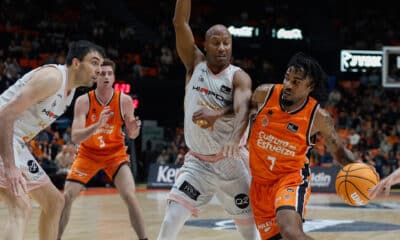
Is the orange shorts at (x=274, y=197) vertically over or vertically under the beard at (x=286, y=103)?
under

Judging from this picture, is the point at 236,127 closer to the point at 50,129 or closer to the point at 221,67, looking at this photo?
the point at 221,67

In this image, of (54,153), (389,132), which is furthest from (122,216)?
(389,132)

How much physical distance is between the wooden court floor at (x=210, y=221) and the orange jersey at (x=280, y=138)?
9.87 feet

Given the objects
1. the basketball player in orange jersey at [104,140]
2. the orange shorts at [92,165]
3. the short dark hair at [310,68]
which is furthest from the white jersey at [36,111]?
the orange shorts at [92,165]

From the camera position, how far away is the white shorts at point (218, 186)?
5.33m

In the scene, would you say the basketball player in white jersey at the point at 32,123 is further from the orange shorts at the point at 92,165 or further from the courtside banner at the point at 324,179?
the courtside banner at the point at 324,179

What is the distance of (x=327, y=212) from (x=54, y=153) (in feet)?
24.7

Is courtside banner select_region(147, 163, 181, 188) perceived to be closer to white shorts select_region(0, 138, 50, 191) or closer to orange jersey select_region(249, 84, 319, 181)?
white shorts select_region(0, 138, 50, 191)

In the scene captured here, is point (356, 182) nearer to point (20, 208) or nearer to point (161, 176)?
point (20, 208)

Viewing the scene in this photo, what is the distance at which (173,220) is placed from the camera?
207 inches

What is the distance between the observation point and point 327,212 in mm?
11547

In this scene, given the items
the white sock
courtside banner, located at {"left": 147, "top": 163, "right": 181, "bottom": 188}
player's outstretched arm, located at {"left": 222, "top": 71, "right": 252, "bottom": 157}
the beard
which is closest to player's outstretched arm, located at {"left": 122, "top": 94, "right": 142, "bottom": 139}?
the white sock

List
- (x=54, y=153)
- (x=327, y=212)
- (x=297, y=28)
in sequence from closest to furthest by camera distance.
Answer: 1. (x=327, y=212)
2. (x=54, y=153)
3. (x=297, y=28)

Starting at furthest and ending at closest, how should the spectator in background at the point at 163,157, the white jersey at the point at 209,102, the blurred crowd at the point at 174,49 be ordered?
the blurred crowd at the point at 174,49 < the spectator in background at the point at 163,157 < the white jersey at the point at 209,102
